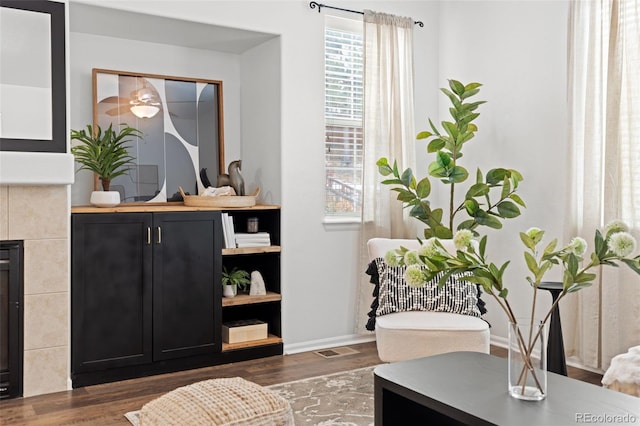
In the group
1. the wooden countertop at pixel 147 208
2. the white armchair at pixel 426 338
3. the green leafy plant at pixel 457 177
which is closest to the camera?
the white armchair at pixel 426 338

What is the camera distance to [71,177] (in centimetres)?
346

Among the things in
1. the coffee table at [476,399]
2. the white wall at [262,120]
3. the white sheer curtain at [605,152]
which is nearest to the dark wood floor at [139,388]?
the white sheer curtain at [605,152]

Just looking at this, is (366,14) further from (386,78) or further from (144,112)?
(144,112)

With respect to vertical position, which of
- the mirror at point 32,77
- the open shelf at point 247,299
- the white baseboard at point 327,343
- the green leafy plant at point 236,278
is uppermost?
the mirror at point 32,77

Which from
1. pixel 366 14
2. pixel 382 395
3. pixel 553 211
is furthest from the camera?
pixel 366 14

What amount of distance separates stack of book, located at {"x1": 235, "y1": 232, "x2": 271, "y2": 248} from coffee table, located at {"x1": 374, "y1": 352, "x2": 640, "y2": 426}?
6.69ft

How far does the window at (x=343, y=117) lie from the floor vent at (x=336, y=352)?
97 centimetres

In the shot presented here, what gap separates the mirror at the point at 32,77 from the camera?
3.34m

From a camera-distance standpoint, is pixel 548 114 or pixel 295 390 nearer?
pixel 295 390

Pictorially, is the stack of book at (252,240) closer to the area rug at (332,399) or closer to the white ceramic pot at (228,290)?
the white ceramic pot at (228,290)

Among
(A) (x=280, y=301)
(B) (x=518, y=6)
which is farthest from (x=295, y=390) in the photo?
(B) (x=518, y=6)

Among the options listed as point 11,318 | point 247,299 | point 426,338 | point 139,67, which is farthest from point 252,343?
point 139,67

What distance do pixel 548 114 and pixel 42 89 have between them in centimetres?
310

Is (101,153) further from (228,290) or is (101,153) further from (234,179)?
(228,290)
